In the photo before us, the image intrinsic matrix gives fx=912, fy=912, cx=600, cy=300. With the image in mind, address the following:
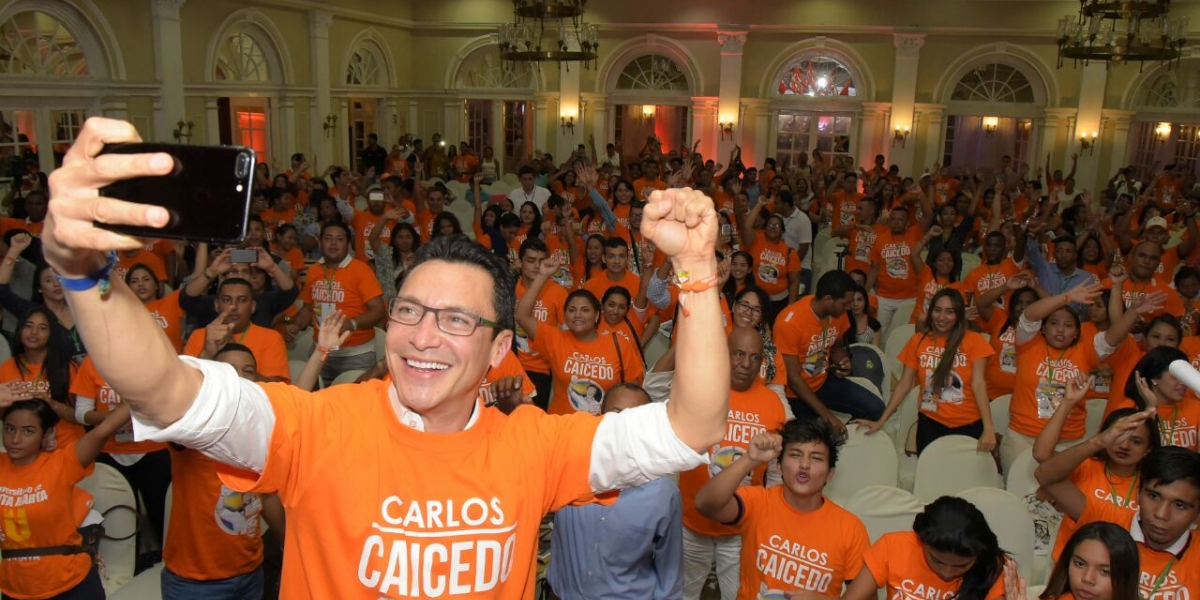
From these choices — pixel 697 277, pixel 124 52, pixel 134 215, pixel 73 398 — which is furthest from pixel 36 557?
pixel 124 52

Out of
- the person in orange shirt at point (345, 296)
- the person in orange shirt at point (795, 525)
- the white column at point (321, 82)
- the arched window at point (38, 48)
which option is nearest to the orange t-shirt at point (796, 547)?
the person in orange shirt at point (795, 525)

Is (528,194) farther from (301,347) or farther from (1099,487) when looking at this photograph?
(1099,487)

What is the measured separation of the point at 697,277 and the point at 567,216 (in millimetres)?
6551

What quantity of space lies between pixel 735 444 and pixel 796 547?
2.87 ft

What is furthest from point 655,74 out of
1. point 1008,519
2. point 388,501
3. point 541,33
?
point 388,501

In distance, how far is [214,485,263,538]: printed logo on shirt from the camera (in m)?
3.42

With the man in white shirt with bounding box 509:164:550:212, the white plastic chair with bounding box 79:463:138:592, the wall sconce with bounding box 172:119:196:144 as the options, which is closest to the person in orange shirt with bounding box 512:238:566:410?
the white plastic chair with bounding box 79:463:138:592

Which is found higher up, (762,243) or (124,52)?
(124,52)

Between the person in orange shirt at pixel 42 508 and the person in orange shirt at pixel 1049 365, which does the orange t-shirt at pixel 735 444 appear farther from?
the person in orange shirt at pixel 42 508

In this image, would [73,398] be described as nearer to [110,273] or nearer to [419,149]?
[110,273]

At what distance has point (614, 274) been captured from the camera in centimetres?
642

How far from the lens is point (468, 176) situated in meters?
15.9

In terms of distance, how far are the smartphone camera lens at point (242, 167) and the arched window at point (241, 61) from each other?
547 inches

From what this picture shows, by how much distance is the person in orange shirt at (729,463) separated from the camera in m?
4.15
